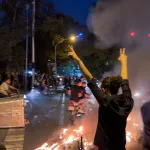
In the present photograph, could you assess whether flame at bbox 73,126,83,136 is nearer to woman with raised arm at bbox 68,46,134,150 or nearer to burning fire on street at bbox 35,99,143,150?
burning fire on street at bbox 35,99,143,150

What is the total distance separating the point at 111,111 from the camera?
10.9ft

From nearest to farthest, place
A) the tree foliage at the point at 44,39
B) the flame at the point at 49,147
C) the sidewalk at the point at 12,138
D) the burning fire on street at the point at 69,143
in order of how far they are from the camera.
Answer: the burning fire on street at the point at 69,143 < the flame at the point at 49,147 < the sidewalk at the point at 12,138 < the tree foliage at the point at 44,39

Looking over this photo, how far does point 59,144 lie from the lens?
769 cm

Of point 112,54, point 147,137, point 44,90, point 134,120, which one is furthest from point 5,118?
point 112,54

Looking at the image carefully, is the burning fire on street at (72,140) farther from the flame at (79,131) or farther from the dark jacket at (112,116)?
the dark jacket at (112,116)

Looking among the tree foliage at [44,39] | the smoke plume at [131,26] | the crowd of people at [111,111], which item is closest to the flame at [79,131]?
the crowd of people at [111,111]

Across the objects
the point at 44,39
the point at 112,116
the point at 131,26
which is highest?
the point at 44,39

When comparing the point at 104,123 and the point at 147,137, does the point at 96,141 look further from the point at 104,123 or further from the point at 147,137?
the point at 147,137

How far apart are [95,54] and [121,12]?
107 feet

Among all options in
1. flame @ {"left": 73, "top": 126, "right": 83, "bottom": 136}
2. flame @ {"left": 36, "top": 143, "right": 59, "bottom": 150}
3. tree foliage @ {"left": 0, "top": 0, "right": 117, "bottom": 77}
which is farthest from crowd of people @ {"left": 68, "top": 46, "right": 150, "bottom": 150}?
tree foliage @ {"left": 0, "top": 0, "right": 117, "bottom": 77}

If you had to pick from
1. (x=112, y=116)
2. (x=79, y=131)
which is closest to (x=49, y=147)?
(x=79, y=131)

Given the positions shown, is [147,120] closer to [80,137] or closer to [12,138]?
[80,137]

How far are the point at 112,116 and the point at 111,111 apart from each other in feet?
0.19

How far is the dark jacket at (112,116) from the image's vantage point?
332 cm
